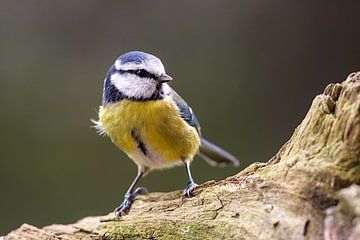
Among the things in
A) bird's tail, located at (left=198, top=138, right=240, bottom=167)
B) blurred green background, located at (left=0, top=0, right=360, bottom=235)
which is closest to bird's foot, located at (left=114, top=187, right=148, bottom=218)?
bird's tail, located at (left=198, top=138, right=240, bottom=167)

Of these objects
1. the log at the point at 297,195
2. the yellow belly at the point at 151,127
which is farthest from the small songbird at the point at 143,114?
the log at the point at 297,195

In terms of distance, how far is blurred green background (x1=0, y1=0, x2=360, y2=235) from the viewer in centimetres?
315

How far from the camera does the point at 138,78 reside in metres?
1.62

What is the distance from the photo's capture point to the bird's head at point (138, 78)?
161 centimetres

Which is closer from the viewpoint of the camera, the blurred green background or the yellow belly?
the yellow belly

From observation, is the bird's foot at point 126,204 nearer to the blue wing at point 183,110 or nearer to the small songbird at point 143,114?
the small songbird at point 143,114

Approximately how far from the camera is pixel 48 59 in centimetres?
333

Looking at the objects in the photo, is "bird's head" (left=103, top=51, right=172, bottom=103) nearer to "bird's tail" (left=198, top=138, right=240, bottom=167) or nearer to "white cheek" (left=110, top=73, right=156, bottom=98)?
"white cheek" (left=110, top=73, right=156, bottom=98)

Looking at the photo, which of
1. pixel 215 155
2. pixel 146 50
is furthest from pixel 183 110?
pixel 146 50

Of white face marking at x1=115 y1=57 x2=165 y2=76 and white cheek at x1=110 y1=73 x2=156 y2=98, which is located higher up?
white face marking at x1=115 y1=57 x2=165 y2=76

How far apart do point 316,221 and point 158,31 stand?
2471 millimetres

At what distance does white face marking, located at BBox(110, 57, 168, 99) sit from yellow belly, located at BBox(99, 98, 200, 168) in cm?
3


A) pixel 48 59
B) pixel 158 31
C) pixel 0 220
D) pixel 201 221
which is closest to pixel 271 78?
pixel 158 31

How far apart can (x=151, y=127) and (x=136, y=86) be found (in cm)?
12
